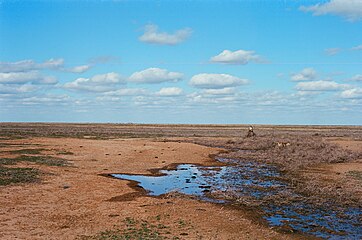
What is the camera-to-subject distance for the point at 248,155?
3653 centimetres

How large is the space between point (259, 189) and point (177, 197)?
5033 mm

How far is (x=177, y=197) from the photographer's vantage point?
1711 cm

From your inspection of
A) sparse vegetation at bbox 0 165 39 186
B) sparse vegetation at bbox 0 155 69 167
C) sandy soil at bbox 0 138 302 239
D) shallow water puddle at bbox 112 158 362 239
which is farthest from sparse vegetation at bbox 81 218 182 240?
sparse vegetation at bbox 0 155 69 167

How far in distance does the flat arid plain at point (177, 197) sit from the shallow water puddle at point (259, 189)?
0.04 meters

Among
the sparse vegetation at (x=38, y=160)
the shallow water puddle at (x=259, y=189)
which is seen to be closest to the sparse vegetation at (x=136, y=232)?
the shallow water puddle at (x=259, y=189)

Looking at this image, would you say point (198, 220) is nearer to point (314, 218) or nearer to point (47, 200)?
point (314, 218)

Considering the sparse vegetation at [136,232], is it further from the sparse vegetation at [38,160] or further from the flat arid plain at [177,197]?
the sparse vegetation at [38,160]

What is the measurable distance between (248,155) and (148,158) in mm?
10630

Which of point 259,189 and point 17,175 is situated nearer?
point 259,189

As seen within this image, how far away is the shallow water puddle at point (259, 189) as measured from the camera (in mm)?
12867

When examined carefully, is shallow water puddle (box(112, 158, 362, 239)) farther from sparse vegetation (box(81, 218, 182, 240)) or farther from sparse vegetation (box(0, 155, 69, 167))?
sparse vegetation (box(0, 155, 69, 167))

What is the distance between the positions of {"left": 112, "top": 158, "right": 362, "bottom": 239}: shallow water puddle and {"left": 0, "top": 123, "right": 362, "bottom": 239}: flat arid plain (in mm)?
41

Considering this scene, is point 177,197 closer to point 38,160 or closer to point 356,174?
point 356,174

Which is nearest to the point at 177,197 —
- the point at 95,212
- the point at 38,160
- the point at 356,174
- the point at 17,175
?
the point at 95,212
